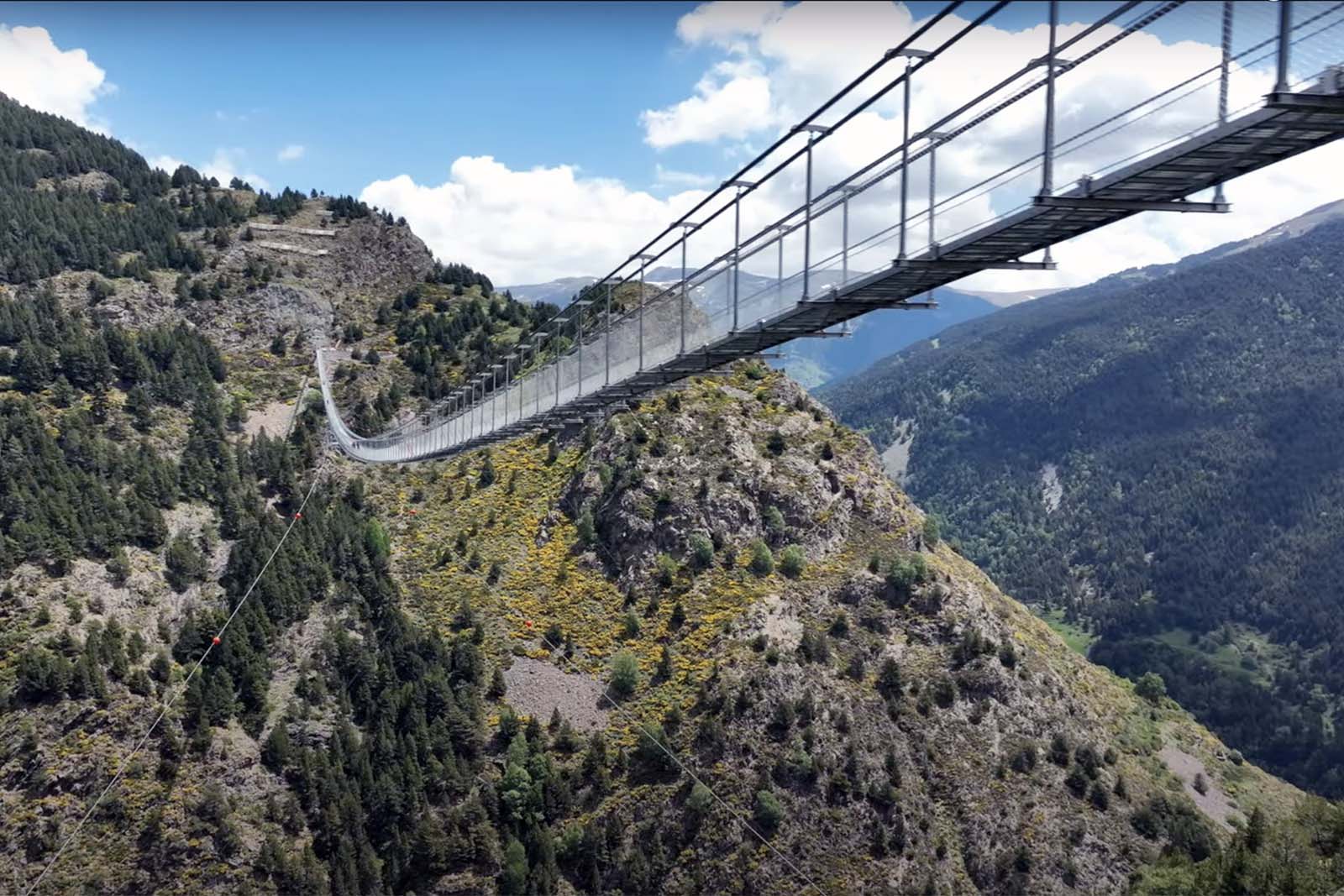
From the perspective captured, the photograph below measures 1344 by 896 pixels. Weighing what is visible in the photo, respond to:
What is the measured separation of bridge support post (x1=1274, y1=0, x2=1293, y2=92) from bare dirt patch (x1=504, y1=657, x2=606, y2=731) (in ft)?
175

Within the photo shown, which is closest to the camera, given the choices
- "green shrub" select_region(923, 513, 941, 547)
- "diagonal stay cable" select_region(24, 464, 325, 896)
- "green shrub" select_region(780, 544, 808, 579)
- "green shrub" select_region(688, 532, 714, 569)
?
"diagonal stay cable" select_region(24, 464, 325, 896)

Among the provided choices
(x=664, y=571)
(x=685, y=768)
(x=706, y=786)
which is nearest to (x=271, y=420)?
(x=664, y=571)

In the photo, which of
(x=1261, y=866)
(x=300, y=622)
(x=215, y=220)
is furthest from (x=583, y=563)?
(x=215, y=220)

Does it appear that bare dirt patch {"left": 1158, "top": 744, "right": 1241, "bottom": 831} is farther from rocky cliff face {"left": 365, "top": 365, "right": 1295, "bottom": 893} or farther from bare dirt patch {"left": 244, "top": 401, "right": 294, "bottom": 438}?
bare dirt patch {"left": 244, "top": 401, "right": 294, "bottom": 438}

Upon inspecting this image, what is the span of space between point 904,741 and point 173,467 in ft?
159

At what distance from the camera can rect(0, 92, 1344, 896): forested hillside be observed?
53.0m

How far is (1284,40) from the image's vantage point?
1163 centimetres

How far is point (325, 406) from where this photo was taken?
279ft

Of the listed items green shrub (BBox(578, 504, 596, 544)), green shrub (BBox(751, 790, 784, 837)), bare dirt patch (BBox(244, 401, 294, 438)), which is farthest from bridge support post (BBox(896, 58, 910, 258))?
bare dirt patch (BBox(244, 401, 294, 438))

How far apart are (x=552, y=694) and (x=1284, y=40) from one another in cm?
5551

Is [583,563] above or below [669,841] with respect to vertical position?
above

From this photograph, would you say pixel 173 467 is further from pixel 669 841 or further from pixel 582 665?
pixel 669 841

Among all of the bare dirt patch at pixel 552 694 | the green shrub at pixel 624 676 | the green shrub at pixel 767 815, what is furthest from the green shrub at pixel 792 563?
the green shrub at pixel 767 815

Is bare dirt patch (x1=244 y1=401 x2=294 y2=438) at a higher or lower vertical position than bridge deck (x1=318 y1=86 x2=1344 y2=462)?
lower
